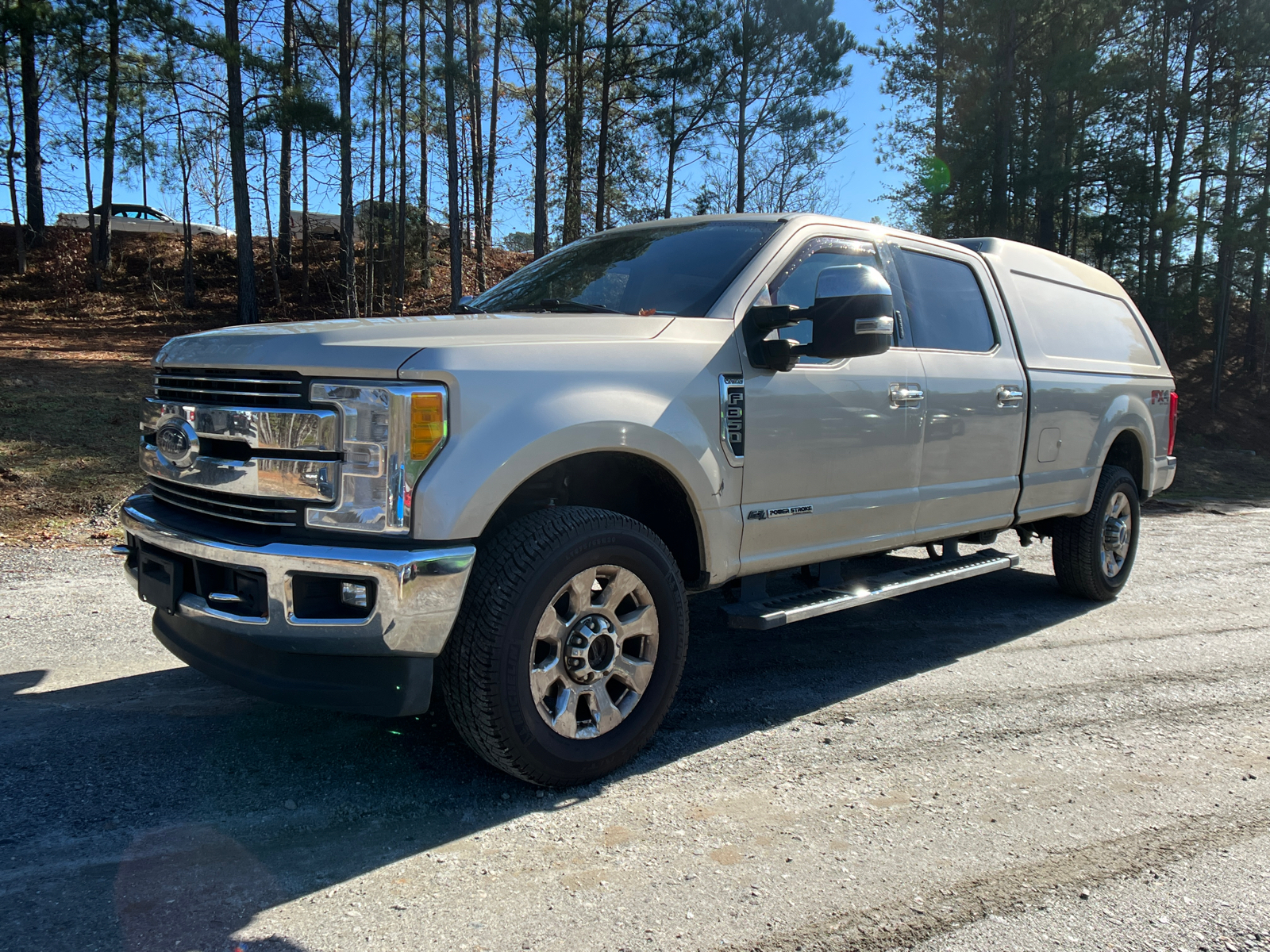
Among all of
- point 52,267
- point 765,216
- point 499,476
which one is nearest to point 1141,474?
point 765,216

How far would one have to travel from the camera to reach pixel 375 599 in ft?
8.38

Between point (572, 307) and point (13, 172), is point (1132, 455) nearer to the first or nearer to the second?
point (572, 307)

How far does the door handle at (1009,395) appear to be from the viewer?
4699mm

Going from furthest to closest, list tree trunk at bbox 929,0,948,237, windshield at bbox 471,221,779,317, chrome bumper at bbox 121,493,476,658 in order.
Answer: tree trunk at bbox 929,0,948,237 → windshield at bbox 471,221,779,317 → chrome bumper at bbox 121,493,476,658

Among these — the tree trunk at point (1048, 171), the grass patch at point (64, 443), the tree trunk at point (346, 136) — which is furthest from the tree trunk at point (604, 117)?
the grass patch at point (64, 443)

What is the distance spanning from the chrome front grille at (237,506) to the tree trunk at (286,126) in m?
14.5

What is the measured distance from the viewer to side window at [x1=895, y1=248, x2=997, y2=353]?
175 inches

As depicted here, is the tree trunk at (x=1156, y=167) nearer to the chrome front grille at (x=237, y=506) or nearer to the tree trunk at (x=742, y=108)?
the tree trunk at (x=742, y=108)

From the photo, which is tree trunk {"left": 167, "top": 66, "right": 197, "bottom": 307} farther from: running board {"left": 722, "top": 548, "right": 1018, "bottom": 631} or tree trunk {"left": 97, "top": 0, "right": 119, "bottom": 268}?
running board {"left": 722, "top": 548, "right": 1018, "bottom": 631}

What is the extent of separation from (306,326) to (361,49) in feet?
59.3

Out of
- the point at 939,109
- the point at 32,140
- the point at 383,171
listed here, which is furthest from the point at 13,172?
the point at 939,109

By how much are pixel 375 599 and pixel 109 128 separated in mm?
21929

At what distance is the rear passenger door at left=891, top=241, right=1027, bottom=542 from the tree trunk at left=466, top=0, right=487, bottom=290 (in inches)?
573

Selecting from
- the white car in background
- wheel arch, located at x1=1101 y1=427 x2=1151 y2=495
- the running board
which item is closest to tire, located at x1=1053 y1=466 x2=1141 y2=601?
wheel arch, located at x1=1101 y1=427 x2=1151 y2=495
